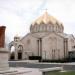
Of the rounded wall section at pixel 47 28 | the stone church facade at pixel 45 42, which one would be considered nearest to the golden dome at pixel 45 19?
the stone church facade at pixel 45 42

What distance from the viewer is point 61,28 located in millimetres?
56500

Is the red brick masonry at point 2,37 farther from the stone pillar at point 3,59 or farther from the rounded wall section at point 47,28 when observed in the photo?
the rounded wall section at point 47,28

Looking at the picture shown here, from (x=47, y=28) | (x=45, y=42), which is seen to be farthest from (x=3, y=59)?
(x=47, y=28)

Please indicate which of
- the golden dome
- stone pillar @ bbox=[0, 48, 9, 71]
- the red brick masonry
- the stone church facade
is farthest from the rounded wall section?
stone pillar @ bbox=[0, 48, 9, 71]

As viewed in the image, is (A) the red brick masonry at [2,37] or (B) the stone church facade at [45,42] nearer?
(A) the red brick masonry at [2,37]

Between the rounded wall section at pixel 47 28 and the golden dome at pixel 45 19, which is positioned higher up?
the golden dome at pixel 45 19

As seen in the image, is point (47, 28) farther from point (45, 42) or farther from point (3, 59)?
point (3, 59)

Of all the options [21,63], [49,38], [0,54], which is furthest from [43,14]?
[0,54]

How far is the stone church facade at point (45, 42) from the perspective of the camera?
173 ft

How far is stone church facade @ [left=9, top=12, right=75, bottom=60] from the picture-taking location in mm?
52844

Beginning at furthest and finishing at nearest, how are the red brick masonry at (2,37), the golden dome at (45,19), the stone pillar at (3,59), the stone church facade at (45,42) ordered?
the golden dome at (45,19)
the stone church facade at (45,42)
the red brick masonry at (2,37)
the stone pillar at (3,59)

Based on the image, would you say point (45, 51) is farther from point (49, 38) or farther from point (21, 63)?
point (21, 63)

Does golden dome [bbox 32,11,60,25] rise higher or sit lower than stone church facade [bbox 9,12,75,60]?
higher

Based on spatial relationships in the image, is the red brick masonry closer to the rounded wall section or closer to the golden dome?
the golden dome
